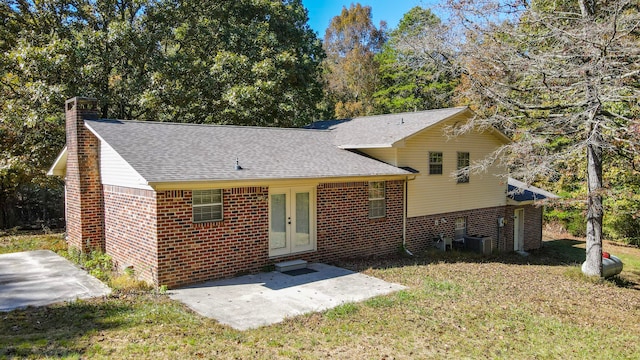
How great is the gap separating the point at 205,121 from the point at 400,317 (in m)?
15.7

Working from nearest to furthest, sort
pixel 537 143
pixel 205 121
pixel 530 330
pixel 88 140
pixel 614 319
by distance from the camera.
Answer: pixel 530 330 < pixel 614 319 < pixel 88 140 < pixel 537 143 < pixel 205 121

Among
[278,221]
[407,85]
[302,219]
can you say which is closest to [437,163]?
[302,219]

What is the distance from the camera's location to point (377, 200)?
13.4m

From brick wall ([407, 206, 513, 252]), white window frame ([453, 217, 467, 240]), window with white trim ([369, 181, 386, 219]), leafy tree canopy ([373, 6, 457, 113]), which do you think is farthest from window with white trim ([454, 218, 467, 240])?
leafy tree canopy ([373, 6, 457, 113])

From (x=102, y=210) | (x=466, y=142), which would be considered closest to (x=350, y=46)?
(x=466, y=142)

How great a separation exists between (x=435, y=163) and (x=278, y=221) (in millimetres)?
6804

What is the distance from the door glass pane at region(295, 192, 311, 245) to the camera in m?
11.6

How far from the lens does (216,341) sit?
6395 mm

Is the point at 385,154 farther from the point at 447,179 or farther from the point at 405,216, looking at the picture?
the point at 447,179

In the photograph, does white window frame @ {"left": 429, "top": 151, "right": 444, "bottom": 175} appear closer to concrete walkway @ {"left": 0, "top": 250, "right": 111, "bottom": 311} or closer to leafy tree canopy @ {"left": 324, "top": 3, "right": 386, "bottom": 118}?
concrete walkway @ {"left": 0, "top": 250, "right": 111, "bottom": 311}

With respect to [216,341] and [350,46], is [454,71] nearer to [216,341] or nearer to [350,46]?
[216,341]

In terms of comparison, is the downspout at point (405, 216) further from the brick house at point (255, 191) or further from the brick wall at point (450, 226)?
the brick wall at point (450, 226)

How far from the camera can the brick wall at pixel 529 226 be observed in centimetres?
1875

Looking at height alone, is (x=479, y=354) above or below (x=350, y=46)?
below
